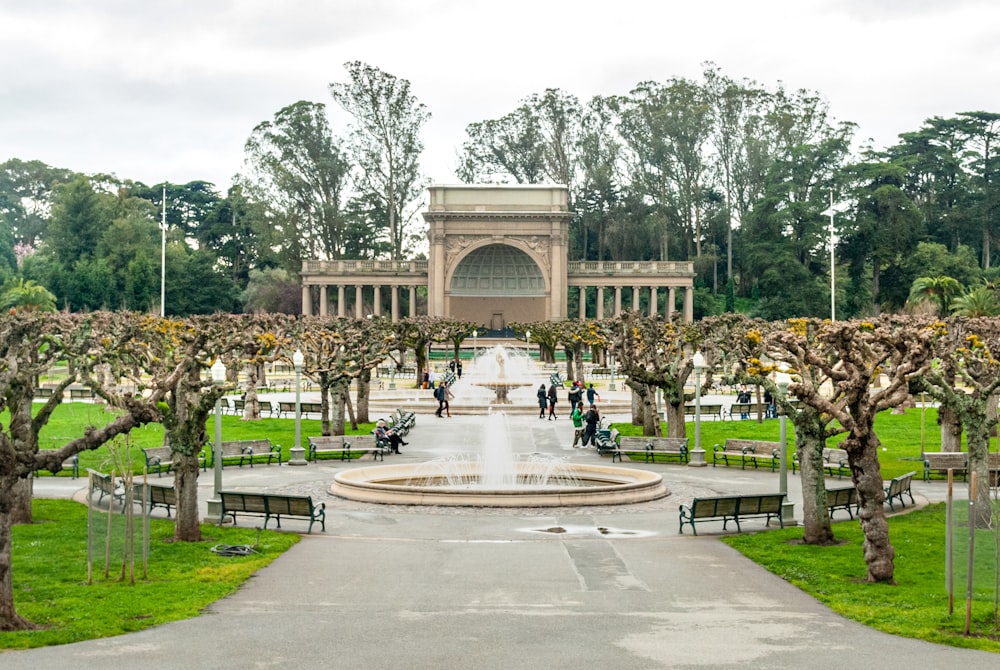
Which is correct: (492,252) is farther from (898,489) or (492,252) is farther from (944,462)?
(898,489)

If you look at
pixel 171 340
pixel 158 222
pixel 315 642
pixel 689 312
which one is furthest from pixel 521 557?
pixel 158 222

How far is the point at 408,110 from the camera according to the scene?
100500mm

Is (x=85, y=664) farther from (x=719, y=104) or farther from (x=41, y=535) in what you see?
(x=719, y=104)

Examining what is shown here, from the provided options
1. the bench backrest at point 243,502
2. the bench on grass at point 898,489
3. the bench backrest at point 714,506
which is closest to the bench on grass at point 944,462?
the bench on grass at point 898,489

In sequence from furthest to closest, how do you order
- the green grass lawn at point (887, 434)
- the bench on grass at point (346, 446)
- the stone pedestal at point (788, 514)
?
the bench on grass at point (346, 446)
the green grass lawn at point (887, 434)
the stone pedestal at point (788, 514)

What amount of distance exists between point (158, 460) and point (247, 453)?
3.41m

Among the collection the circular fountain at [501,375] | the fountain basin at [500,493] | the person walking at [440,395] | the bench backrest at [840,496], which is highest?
the circular fountain at [501,375]

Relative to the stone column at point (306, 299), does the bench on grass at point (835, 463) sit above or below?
below

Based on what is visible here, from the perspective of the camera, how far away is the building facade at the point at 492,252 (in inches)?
3989

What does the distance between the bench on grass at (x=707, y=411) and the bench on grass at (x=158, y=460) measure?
920 inches

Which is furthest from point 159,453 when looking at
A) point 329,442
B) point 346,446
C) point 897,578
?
point 897,578

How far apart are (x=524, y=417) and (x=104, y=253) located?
220 ft

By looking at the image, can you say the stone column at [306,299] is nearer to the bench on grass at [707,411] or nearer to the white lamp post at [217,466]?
the bench on grass at [707,411]

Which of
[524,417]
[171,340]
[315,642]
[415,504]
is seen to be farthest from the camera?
[524,417]
